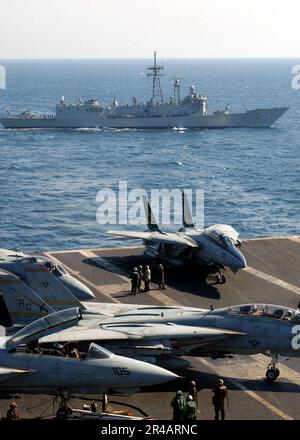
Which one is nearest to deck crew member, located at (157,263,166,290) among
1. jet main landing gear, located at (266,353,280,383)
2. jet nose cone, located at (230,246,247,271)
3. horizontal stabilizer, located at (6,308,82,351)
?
jet nose cone, located at (230,246,247,271)

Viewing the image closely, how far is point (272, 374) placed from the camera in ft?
83.9

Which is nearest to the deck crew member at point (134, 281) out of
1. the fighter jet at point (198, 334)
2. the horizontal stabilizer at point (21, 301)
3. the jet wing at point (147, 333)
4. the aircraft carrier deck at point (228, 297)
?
the aircraft carrier deck at point (228, 297)

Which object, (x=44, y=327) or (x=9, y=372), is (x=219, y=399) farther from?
(x=9, y=372)

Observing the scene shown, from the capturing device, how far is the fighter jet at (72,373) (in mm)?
22531

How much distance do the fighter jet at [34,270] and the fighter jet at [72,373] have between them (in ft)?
20.9

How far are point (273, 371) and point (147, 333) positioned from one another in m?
4.53

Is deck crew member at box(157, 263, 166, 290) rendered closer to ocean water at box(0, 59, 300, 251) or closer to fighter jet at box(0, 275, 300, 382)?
fighter jet at box(0, 275, 300, 382)

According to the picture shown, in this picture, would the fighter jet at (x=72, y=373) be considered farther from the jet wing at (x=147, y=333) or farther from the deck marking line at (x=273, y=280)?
the deck marking line at (x=273, y=280)

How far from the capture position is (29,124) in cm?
13662

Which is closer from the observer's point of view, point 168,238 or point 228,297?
point 228,297

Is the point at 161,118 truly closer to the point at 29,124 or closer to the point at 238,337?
the point at 29,124

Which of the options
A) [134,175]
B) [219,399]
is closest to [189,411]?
[219,399]
